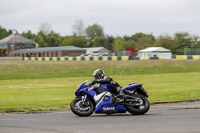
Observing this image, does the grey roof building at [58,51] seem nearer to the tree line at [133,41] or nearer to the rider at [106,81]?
the tree line at [133,41]

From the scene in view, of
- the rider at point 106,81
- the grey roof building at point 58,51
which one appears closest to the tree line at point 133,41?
the grey roof building at point 58,51

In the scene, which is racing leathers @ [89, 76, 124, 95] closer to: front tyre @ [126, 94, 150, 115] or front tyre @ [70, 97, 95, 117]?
front tyre @ [126, 94, 150, 115]

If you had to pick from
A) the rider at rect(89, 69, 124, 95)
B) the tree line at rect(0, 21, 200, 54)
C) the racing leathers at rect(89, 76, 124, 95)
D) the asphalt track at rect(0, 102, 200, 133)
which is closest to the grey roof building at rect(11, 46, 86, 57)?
the tree line at rect(0, 21, 200, 54)

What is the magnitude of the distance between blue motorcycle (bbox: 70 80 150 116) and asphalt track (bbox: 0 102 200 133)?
281 mm

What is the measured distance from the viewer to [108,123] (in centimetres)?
980

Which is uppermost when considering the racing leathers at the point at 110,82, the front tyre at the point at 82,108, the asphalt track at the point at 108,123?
the racing leathers at the point at 110,82

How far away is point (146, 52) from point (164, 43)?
24449 millimetres

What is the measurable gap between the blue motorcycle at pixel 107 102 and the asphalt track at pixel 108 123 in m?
0.28

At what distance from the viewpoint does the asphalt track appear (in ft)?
28.6

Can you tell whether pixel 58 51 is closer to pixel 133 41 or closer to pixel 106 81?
pixel 133 41

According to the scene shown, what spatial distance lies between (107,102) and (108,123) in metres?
1.57

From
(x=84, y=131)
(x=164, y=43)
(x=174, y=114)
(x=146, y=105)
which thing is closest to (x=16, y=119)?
(x=84, y=131)

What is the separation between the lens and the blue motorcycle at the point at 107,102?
11.3 m

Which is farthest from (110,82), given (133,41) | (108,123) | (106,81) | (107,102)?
(133,41)
